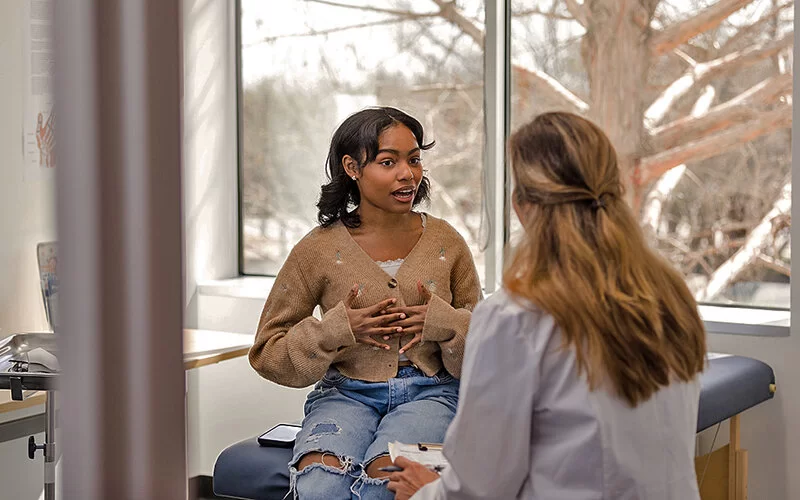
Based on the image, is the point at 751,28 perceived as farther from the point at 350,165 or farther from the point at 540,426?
the point at 540,426

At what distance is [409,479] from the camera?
1641mm

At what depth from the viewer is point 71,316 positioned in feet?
1.57

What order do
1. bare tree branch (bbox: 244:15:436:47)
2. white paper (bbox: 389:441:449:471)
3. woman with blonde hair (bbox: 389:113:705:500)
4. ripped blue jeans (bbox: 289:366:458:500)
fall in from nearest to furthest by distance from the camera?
woman with blonde hair (bbox: 389:113:705:500), white paper (bbox: 389:441:449:471), ripped blue jeans (bbox: 289:366:458:500), bare tree branch (bbox: 244:15:436:47)

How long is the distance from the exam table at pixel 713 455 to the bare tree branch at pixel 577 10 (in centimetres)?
127

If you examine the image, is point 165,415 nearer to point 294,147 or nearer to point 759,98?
point 759,98

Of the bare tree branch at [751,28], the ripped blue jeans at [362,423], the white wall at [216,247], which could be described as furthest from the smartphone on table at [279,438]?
the bare tree branch at [751,28]

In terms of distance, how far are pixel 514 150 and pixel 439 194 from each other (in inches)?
88.2

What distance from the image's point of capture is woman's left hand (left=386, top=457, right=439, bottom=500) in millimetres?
1624

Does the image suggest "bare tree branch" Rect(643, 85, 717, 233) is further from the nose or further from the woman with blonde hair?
the woman with blonde hair

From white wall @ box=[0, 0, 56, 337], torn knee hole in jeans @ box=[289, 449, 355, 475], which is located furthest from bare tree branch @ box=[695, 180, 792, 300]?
white wall @ box=[0, 0, 56, 337]

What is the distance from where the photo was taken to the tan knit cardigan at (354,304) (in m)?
2.10

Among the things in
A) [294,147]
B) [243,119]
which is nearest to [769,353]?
[294,147]

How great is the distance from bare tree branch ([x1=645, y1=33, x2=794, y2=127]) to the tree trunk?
0.06 meters

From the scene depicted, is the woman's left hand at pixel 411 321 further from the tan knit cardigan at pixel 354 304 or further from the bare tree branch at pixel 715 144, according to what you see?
the bare tree branch at pixel 715 144
